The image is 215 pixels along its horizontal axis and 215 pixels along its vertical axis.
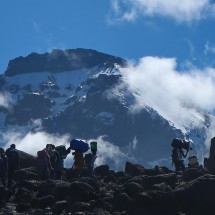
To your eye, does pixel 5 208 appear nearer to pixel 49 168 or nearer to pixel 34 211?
pixel 34 211

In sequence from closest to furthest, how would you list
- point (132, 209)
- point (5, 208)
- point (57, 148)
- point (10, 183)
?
point (132, 209) → point (5, 208) → point (10, 183) → point (57, 148)

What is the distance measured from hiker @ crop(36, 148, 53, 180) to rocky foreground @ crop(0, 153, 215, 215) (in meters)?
2.44

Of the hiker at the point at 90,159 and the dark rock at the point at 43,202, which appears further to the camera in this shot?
the hiker at the point at 90,159

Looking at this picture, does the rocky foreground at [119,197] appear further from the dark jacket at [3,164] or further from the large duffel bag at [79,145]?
the large duffel bag at [79,145]

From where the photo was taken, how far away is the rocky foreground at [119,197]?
21.0 metres

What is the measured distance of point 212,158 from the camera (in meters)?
31.0

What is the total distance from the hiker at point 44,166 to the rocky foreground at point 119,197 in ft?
8.00

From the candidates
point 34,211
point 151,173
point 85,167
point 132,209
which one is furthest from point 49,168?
point 132,209

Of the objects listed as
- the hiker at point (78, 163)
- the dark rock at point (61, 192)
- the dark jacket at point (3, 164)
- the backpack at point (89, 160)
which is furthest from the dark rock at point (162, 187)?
the dark jacket at point (3, 164)

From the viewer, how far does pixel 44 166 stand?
102 feet

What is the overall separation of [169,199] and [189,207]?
80 centimetres

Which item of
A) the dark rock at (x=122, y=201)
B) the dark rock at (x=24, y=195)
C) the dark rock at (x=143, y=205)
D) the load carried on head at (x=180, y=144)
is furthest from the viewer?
the load carried on head at (x=180, y=144)

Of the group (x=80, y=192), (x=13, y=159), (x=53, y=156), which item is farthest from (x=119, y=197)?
(x=53, y=156)

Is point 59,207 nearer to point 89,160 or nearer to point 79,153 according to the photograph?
point 79,153
